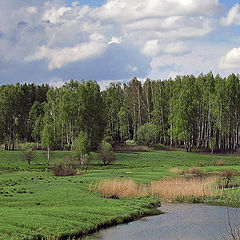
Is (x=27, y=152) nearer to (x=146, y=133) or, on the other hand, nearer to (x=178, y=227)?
(x=146, y=133)

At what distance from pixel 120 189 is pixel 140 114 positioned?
90112 millimetres

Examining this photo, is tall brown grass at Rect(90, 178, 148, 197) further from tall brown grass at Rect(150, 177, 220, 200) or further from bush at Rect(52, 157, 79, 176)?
bush at Rect(52, 157, 79, 176)

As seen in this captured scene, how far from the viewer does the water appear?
30859 mm

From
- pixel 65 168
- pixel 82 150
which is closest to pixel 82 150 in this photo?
pixel 82 150

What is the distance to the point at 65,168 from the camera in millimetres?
69312

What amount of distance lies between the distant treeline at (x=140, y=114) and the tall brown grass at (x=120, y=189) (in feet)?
177

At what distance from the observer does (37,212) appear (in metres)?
33.5

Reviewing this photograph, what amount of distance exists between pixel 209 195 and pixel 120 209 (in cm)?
1245

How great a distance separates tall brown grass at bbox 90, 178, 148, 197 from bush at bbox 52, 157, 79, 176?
20.5 meters

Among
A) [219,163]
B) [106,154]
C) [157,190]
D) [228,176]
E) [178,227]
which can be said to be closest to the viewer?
[178,227]

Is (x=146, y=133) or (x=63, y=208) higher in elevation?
(x=146, y=133)

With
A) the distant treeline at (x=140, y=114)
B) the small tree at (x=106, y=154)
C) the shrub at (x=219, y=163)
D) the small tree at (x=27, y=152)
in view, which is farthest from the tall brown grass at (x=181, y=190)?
the distant treeline at (x=140, y=114)

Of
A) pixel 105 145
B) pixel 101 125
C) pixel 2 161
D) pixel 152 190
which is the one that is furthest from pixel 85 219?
pixel 101 125

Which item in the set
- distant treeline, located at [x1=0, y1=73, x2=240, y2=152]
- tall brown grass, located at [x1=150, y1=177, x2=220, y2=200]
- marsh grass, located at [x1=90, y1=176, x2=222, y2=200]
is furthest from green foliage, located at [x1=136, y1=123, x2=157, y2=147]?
marsh grass, located at [x1=90, y1=176, x2=222, y2=200]
